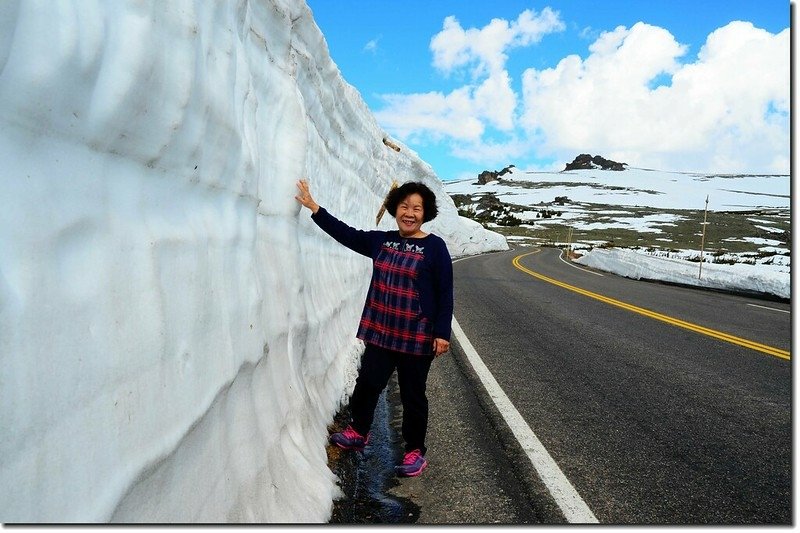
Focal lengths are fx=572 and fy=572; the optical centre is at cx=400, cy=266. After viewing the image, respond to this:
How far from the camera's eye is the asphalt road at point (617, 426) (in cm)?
306

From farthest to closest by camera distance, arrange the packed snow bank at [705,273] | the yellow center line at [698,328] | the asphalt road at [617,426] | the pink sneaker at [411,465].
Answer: the packed snow bank at [705,273], the yellow center line at [698,328], the pink sneaker at [411,465], the asphalt road at [617,426]

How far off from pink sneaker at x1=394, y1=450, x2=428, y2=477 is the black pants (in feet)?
0.27

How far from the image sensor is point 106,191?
1.79 m

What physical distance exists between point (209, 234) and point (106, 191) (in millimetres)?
670

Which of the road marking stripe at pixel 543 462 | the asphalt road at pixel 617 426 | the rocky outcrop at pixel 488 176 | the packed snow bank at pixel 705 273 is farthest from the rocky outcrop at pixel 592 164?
the road marking stripe at pixel 543 462

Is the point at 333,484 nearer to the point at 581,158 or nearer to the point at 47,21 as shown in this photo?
the point at 47,21

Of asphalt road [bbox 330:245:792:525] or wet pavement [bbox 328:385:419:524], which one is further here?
asphalt road [bbox 330:245:792:525]

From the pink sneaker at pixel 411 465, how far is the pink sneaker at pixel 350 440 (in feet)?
1.02

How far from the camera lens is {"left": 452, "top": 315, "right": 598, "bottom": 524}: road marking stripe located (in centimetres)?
292

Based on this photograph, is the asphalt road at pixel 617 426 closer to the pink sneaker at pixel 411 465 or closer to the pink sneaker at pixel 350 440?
the pink sneaker at pixel 411 465

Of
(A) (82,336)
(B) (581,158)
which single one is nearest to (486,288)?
(A) (82,336)

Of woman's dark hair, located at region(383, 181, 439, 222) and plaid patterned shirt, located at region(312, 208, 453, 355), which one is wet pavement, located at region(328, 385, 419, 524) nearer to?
plaid patterned shirt, located at region(312, 208, 453, 355)

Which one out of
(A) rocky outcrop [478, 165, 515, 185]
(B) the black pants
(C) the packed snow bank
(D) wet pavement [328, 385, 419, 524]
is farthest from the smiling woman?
→ (A) rocky outcrop [478, 165, 515, 185]

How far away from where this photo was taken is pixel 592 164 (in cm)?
18312
